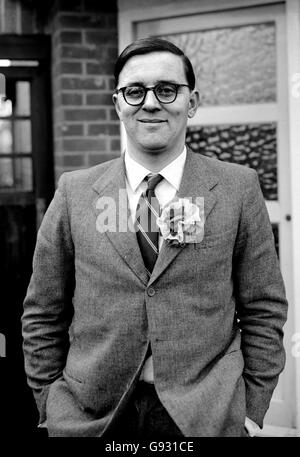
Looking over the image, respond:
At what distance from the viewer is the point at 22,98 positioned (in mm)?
3986

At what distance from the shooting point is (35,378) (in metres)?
2.15

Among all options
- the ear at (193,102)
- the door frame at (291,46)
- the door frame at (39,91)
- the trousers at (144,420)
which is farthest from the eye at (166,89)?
the door frame at (39,91)

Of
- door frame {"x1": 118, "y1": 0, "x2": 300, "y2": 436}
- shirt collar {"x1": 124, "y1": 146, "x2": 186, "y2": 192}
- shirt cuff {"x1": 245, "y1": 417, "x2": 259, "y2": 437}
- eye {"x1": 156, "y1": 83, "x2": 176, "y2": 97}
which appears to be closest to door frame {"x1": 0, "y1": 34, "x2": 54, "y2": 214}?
door frame {"x1": 118, "y1": 0, "x2": 300, "y2": 436}

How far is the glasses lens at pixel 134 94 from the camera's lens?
1.97m

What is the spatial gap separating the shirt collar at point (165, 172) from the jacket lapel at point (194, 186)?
2 cm

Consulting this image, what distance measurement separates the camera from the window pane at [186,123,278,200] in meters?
3.68

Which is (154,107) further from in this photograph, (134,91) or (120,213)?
(120,213)

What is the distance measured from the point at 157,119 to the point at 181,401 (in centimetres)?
87

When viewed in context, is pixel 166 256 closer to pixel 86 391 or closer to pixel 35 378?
pixel 86 391

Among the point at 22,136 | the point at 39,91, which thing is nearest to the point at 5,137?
the point at 22,136

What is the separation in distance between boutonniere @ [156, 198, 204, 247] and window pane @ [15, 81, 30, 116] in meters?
2.26

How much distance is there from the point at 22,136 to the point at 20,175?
9.8 inches

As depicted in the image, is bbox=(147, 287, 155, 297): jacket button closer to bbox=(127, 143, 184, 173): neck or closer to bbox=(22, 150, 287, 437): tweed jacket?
bbox=(22, 150, 287, 437): tweed jacket
